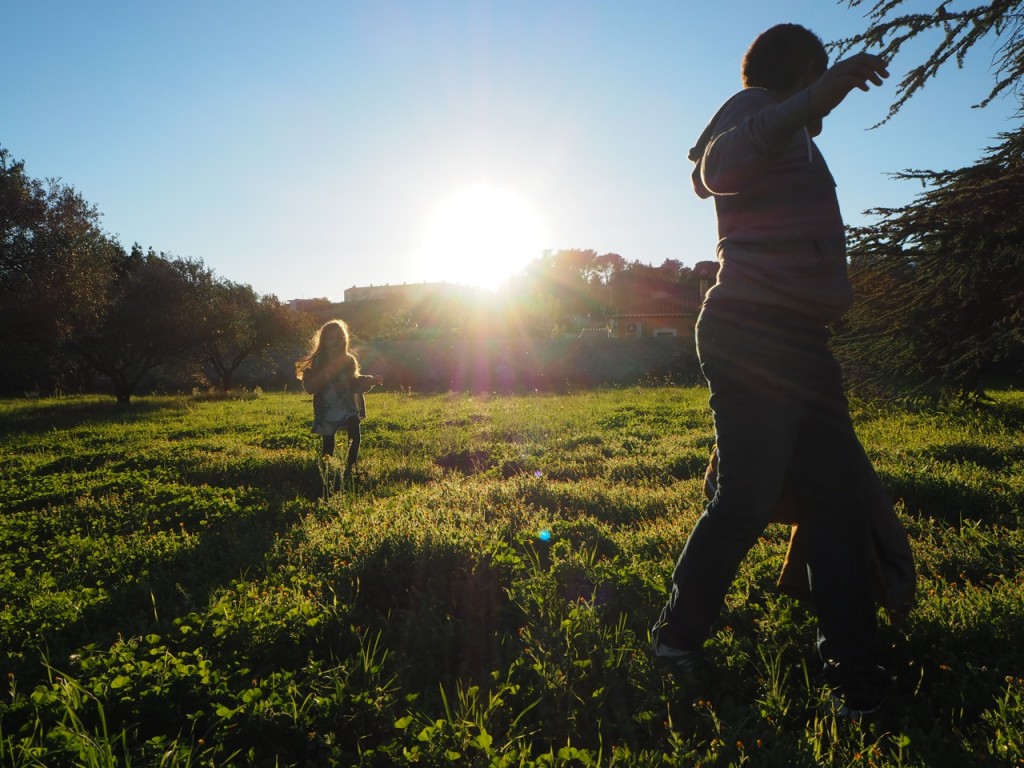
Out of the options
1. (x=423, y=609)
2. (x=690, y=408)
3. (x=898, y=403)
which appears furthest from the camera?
(x=690, y=408)

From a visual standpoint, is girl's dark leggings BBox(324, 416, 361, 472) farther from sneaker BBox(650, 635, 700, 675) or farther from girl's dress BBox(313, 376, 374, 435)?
sneaker BBox(650, 635, 700, 675)

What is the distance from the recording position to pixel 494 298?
47.8 m

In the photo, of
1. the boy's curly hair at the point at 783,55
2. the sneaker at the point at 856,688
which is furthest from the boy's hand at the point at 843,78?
the sneaker at the point at 856,688

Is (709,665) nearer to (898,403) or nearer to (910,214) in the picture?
(910,214)

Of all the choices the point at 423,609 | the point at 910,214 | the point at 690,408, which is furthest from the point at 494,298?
the point at 423,609

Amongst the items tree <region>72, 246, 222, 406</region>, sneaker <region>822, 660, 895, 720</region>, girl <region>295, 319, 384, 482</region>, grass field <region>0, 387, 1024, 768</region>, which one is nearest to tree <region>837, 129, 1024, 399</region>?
grass field <region>0, 387, 1024, 768</region>

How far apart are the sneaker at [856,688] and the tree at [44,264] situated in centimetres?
1912

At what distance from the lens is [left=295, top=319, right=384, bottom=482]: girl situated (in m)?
7.81

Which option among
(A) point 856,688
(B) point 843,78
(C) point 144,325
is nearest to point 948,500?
(A) point 856,688

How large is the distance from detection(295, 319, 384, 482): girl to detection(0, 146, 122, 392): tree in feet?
41.0

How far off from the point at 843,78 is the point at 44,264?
64.5 ft

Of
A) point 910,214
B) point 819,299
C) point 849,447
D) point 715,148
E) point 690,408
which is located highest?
point 910,214

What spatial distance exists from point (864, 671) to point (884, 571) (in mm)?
375

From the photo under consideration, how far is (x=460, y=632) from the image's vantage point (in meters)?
3.08
